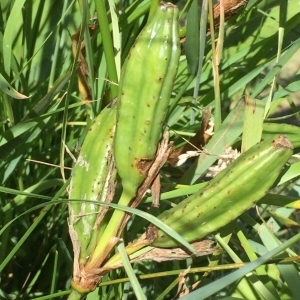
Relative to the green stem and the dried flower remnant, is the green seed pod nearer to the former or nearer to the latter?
the green stem

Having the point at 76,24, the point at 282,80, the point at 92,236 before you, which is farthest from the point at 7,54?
the point at 282,80

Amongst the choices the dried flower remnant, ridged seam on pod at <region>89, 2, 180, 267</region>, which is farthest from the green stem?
the dried flower remnant

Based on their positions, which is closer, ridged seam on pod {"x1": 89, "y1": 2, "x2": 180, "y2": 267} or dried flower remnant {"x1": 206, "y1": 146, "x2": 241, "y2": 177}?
ridged seam on pod {"x1": 89, "y1": 2, "x2": 180, "y2": 267}

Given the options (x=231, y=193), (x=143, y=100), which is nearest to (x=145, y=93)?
(x=143, y=100)

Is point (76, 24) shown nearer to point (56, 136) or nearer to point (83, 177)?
point (56, 136)

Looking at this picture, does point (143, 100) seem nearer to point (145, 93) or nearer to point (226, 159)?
point (145, 93)

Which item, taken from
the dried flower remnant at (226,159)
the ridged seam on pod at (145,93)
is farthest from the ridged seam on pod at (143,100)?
the dried flower remnant at (226,159)

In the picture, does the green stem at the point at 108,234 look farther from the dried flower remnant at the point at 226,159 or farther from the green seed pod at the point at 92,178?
the dried flower remnant at the point at 226,159
